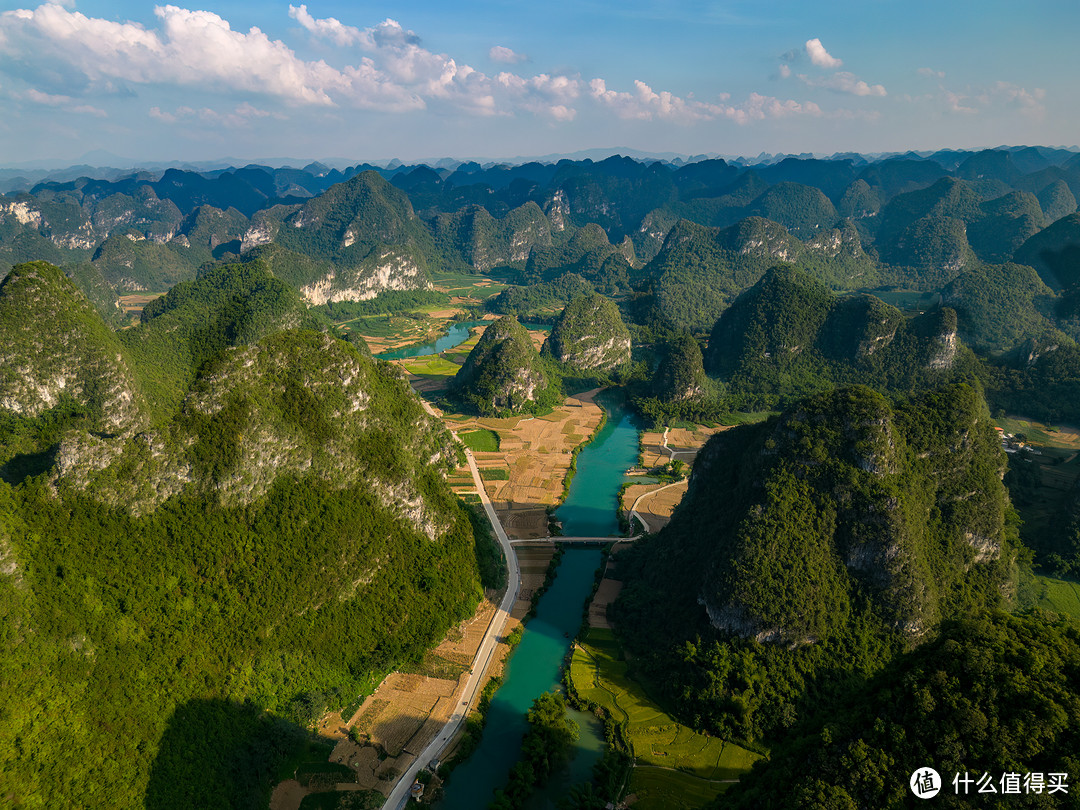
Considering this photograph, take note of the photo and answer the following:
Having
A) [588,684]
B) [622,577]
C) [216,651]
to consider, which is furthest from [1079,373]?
[216,651]

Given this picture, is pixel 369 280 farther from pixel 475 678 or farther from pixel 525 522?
pixel 475 678

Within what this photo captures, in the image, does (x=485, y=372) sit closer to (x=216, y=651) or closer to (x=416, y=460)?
(x=416, y=460)

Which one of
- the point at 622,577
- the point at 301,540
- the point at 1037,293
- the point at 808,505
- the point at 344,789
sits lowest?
the point at 344,789

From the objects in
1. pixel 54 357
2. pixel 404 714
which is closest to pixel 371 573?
pixel 404 714

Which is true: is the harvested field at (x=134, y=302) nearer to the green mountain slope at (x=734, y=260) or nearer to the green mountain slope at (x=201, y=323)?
the green mountain slope at (x=201, y=323)

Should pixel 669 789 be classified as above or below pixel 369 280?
below

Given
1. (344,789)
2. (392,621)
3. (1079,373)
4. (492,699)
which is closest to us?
(344,789)

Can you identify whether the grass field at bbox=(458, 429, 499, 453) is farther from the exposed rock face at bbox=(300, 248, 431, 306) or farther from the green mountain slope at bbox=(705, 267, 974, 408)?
the exposed rock face at bbox=(300, 248, 431, 306)
